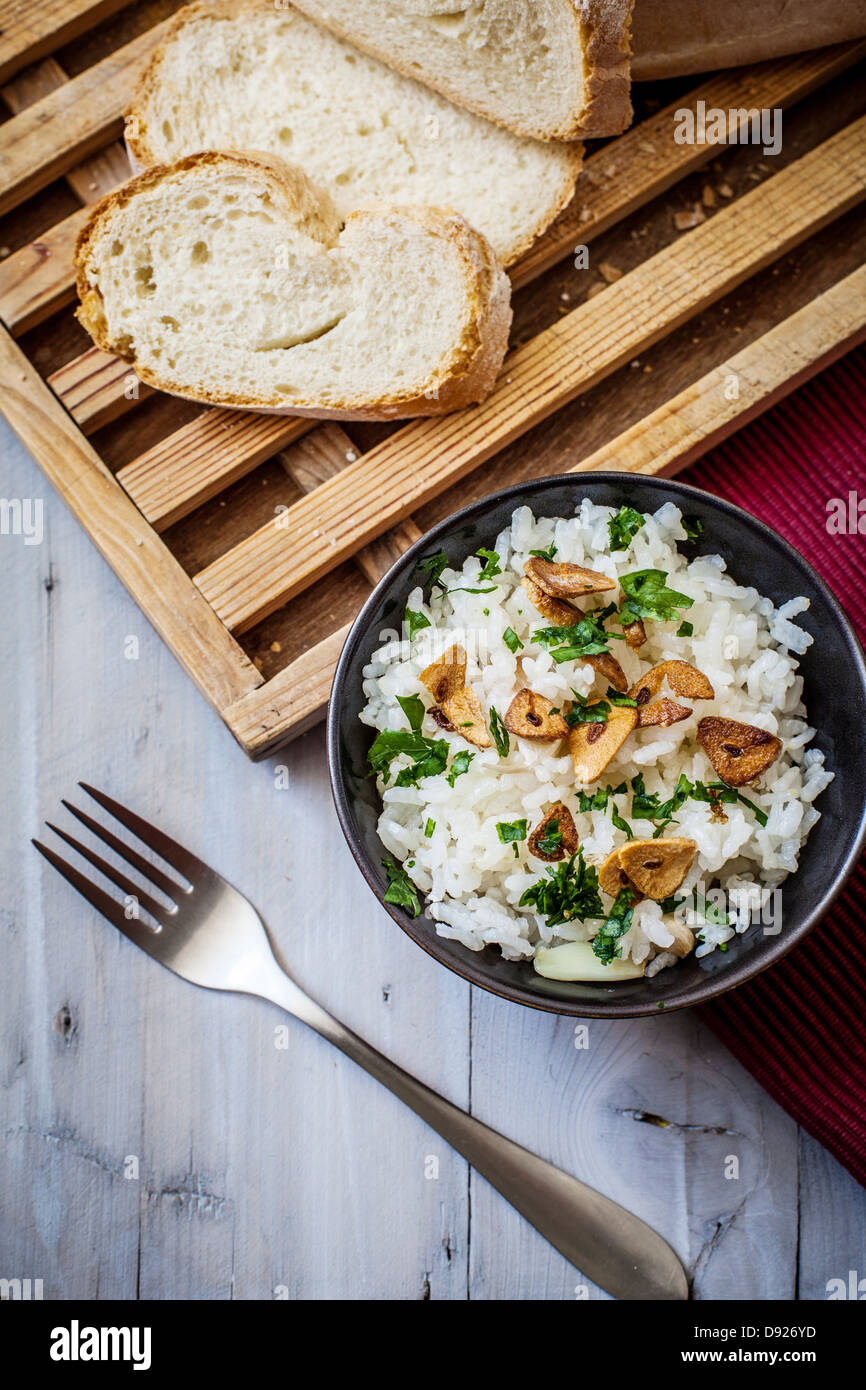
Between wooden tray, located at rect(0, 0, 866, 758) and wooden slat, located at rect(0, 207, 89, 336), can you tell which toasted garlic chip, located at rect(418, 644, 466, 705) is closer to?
wooden tray, located at rect(0, 0, 866, 758)

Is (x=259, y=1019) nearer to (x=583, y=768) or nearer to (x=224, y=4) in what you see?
(x=583, y=768)

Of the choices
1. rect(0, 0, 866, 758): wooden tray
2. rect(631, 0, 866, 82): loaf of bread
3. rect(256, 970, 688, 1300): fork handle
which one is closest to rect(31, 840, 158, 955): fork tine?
rect(256, 970, 688, 1300): fork handle

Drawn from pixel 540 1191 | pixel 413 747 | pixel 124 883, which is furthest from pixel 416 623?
pixel 540 1191

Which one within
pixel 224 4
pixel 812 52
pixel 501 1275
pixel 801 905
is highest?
pixel 224 4

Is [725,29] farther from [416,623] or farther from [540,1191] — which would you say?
[540,1191]

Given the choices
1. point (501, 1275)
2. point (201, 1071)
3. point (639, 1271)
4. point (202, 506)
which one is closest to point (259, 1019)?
point (201, 1071)

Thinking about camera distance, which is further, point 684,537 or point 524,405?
point 524,405
